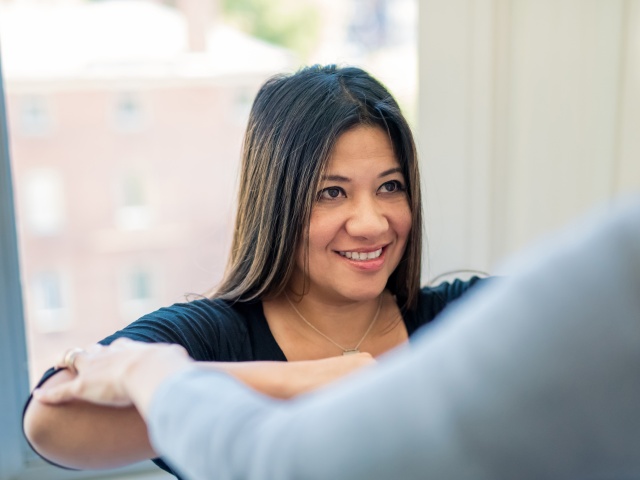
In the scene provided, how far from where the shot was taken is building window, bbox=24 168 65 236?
7.70 ft

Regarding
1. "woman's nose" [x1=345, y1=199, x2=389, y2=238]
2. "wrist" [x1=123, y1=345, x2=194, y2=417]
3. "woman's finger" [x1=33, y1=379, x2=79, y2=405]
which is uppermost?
"woman's nose" [x1=345, y1=199, x2=389, y2=238]

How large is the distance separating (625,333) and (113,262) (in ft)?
7.43

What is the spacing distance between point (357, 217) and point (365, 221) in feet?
0.05

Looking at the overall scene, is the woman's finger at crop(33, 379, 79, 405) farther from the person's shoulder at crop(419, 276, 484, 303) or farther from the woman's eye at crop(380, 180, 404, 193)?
the person's shoulder at crop(419, 276, 484, 303)

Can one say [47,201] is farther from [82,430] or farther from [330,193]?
[82,430]

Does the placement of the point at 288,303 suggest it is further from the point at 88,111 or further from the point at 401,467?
the point at 88,111

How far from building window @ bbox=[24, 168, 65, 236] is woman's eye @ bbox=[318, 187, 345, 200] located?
130 centimetres

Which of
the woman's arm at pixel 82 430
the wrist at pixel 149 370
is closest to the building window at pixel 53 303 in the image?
the woman's arm at pixel 82 430

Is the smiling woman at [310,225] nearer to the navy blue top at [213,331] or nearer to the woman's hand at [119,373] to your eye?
the navy blue top at [213,331]

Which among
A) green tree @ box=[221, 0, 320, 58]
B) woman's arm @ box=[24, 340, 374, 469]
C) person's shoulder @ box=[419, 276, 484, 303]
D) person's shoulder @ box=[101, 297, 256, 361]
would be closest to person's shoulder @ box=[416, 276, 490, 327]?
person's shoulder @ box=[419, 276, 484, 303]

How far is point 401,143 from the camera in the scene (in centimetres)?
136

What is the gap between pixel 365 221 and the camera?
128 centimetres

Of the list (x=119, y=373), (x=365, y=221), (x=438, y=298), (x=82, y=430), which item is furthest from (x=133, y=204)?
(x=119, y=373)

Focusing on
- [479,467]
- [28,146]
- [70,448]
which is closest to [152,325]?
[70,448]
